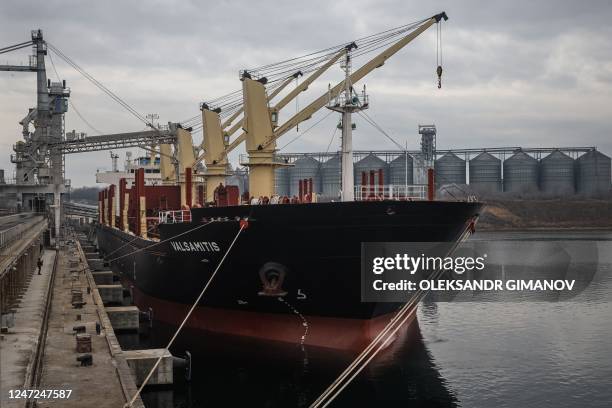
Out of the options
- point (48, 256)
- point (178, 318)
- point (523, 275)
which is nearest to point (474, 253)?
point (523, 275)

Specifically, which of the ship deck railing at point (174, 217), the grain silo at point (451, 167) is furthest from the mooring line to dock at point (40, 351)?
the grain silo at point (451, 167)

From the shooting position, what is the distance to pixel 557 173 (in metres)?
135

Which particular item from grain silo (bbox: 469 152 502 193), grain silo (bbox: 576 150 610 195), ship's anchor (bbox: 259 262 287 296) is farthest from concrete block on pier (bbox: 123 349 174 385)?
grain silo (bbox: 576 150 610 195)

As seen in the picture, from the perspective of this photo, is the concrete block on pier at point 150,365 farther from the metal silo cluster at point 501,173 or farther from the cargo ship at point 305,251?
the metal silo cluster at point 501,173

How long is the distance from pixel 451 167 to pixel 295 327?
12276cm

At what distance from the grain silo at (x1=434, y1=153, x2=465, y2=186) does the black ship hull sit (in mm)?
117697

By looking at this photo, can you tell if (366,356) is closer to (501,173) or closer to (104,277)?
(104,277)

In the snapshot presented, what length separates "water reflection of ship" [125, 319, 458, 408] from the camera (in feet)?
60.1

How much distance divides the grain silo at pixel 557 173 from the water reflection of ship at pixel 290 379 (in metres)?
122

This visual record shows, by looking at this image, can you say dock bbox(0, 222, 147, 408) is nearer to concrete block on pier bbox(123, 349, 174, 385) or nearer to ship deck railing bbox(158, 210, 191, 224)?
concrete block on pier bbox(123, 349, 174, 385)

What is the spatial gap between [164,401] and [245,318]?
17.2ft

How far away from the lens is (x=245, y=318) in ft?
74.2

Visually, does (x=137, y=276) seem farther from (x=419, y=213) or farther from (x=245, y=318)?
(x=419, y=213)

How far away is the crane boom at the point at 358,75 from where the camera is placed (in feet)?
79.2
